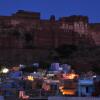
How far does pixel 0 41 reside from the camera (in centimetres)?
6156

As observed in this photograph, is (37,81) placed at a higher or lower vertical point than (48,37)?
lower

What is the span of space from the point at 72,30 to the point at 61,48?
16.5ft

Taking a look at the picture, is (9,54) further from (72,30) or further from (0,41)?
(72,30)

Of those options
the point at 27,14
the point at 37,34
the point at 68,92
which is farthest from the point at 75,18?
the point at 68,92

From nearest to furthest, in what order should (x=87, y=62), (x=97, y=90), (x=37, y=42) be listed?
(x=97, y=90) → (x=87, y=62) → (x=37, y=42)

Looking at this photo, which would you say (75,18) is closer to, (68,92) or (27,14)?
(27,14)

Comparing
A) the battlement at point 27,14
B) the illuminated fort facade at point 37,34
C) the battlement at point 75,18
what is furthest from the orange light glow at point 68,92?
the battlement at point 75,18

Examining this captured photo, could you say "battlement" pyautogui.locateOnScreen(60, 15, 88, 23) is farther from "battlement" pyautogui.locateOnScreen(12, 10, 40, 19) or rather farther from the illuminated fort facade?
"battlement" pyautogui.locateOnScreen(12, 10, 40, 19)

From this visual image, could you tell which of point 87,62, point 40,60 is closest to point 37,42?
point 40,60

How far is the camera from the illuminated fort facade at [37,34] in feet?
196

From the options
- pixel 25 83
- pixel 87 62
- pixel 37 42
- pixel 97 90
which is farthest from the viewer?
pixel 37 42

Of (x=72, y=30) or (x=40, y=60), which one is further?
(x=72, y=30)

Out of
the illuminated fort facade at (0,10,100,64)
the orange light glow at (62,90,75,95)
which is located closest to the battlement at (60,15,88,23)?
the illuminated fort facade at (0,10,100,64)

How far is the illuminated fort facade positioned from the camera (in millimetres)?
59787
